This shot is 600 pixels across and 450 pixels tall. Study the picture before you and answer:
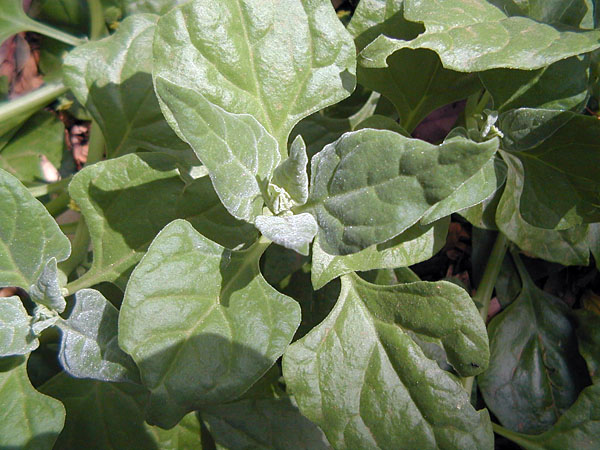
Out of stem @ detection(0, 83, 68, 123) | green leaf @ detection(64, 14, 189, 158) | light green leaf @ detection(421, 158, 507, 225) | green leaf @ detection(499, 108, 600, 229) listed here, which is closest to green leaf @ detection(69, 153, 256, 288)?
green leaf @ detection(64, 14, 189, 158)

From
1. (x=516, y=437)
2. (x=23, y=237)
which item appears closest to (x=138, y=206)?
(x=23, y=237)

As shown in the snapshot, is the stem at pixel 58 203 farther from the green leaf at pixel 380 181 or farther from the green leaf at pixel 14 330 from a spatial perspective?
the green leaf at pixel 380 181

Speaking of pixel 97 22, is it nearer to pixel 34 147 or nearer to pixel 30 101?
pixel 30 101

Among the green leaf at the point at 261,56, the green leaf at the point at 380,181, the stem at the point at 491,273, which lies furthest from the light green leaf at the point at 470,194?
the stem at the point at 491,273

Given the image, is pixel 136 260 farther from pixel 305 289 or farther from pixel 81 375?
pixel 305 289

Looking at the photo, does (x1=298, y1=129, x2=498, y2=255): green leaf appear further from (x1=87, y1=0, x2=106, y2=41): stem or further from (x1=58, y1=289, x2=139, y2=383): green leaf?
(x1=87, y1=0, x2=106, y2=41): stem
